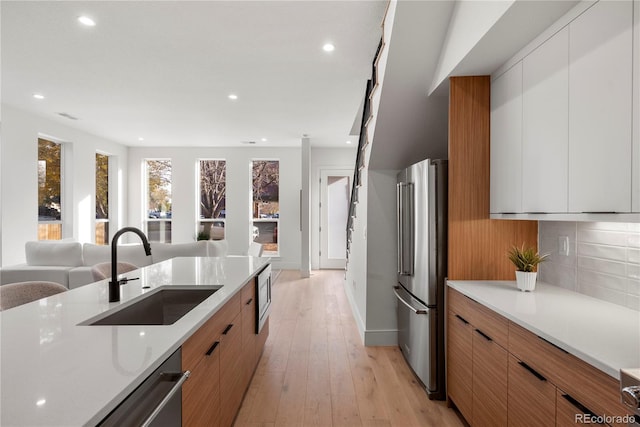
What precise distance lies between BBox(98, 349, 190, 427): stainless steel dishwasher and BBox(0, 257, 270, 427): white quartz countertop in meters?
0.04

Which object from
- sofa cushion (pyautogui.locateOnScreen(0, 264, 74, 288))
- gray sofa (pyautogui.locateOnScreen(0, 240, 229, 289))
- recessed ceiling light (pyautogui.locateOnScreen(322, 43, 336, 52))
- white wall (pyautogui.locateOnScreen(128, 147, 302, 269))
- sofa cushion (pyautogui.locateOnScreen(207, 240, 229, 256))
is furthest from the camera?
white wall (pyautogui.locateOnScreen(128, 147, 302, 269))

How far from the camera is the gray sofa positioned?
3941 mm

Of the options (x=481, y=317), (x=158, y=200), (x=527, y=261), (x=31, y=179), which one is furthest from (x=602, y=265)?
(x=158, y=200)

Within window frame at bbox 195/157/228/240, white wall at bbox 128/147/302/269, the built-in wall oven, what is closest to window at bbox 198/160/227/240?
window frame at bbox 195/157/228/240

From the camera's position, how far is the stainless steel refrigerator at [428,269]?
242cm

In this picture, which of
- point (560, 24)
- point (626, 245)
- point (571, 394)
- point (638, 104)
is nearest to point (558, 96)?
point (560, 24)

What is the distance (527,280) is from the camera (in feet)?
6.33

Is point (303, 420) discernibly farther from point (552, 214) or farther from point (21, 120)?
point (21, 120)

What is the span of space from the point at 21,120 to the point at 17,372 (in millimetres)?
5946

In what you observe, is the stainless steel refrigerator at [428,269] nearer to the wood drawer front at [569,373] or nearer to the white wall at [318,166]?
the wood drawer front at [569,373]

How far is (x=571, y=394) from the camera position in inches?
46.9

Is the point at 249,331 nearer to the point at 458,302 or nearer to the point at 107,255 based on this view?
the point at 458,302

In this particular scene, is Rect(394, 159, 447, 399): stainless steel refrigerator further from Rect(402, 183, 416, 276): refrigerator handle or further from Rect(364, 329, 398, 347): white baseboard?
Rect(364, 329, 398, 347): white baseboard

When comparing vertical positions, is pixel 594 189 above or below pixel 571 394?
above
